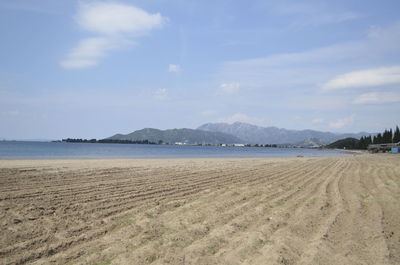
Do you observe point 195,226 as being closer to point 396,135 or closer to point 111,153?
point 111,153

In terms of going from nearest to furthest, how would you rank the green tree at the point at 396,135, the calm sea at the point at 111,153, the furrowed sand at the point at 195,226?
the furrowed sand at the point at 195,226, the calm sea at the point at 111,153, the green tree at the point at 396,135

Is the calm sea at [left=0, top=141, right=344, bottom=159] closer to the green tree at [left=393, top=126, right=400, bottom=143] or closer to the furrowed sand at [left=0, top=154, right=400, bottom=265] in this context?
the green tree at [left=393, top=126, right=400, bottom=143]

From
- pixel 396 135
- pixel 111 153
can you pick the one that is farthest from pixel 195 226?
pixel 396 135

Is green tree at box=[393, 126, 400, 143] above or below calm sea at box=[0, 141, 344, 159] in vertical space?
above

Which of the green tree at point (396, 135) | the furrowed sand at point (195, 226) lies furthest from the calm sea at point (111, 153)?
the furrowed sand at point (195, 226)

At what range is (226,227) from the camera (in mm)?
6754

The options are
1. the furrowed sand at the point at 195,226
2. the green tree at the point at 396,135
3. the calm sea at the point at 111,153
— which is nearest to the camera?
the furrowed sand at the point at 195,226

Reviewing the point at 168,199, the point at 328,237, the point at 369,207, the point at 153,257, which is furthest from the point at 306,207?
the point at 153,257

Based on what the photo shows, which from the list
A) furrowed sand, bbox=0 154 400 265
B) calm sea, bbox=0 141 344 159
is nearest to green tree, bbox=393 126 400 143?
calm sea, bbox=0 141 344 159

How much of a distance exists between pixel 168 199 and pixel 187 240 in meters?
4.07

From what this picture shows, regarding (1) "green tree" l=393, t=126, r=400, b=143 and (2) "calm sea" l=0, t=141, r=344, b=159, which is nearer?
(2) "calm sea" l=0, t=141, r=344, b=159

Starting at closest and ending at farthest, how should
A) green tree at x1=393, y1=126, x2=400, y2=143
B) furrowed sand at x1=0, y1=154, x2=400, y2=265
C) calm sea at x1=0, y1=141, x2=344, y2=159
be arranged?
1. furrowed sand at x1=0, y1=154, x2=400, y2=265
2. calm sea at x1=0, y1=141, x2=344, y2=159
3. green tree at x1=393, y1=126, x2=400, y2=143

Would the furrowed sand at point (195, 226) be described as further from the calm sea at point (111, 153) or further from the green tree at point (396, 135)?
the green tree at point (396, 135)

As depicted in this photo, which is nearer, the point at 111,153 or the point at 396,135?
the point at 111,153
